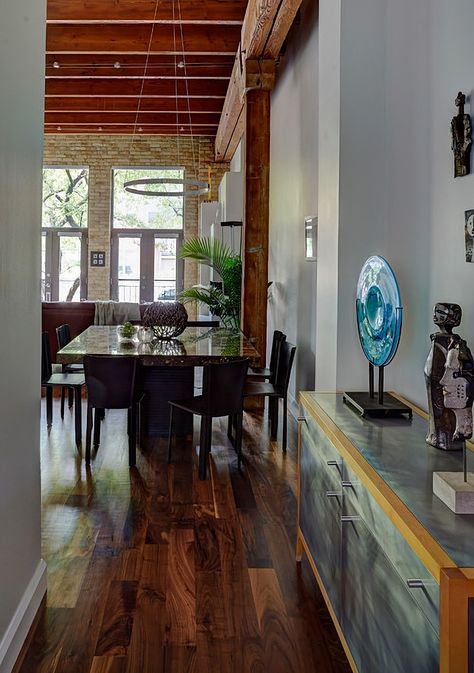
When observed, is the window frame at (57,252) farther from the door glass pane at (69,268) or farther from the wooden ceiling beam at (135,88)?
the wooden ceiling beam at (135,88)

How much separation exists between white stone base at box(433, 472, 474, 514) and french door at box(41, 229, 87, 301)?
1193 cm

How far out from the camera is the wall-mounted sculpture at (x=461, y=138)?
2168 millimetres

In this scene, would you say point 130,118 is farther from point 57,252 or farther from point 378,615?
point 378,615

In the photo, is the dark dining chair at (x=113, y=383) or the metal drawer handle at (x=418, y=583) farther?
the dark dining chair at (x=113, y=383)

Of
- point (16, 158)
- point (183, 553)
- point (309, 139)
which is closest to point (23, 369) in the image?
point (16, 158)

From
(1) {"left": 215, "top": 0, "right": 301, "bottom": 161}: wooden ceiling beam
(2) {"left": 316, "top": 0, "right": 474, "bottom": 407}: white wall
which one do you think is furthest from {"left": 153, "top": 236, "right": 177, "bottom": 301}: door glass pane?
(2) {"left": 316, "top": 0, "right": 474, "bottom": 407}: white wall

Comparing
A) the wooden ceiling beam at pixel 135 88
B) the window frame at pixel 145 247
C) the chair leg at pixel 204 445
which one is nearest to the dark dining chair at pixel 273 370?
the chair leg at pixel 204 445

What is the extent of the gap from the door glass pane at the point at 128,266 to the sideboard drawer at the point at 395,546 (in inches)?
448

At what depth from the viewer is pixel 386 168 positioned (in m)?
3.00

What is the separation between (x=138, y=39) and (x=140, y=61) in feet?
2.79

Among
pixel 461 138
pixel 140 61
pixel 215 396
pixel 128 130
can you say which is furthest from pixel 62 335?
pixel 128 130

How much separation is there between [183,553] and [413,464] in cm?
158

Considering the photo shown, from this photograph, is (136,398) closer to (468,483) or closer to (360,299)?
(360,299)

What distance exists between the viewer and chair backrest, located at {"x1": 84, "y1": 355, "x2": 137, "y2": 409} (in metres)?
4.23
